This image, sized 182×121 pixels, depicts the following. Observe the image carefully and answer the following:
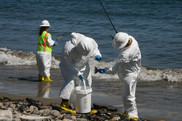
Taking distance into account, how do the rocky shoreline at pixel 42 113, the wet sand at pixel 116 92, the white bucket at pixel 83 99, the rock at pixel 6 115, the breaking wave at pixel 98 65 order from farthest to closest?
the breaking wave at pixel 98 65, the wet sand at pixel 116 92, the white bucket at pixel 83 99, the rocky shoreline at pixel 42 113, the rock at pixel 6 115

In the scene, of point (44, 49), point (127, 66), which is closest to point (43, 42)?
point (44, 49)

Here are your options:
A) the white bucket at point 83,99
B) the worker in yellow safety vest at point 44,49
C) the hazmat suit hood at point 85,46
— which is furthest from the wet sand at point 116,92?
the hazmat suit hood at point 85,46

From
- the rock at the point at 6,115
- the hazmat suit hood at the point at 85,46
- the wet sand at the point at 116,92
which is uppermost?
the hazmat suit hood at the point at 85,46

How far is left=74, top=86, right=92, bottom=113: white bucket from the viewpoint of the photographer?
6316 millimetres

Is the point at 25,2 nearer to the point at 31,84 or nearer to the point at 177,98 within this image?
the point at 31,84

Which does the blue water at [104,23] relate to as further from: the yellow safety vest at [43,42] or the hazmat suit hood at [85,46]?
the hazmat suit hood at [85,46]

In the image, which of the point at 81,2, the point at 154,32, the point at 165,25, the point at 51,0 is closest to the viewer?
the point at 154,32

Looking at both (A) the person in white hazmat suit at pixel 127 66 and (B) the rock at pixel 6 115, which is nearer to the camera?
(B) the rock at pixel 6 115

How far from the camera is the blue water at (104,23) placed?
47.4 ft

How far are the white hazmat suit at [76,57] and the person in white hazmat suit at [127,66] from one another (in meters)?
0.38

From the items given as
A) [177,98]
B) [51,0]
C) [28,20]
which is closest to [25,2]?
[51,0]

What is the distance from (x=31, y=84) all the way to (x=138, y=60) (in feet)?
13.1

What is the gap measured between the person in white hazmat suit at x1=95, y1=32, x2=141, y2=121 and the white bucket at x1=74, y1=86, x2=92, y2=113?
430 millimetres

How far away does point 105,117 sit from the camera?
6.30 metres
